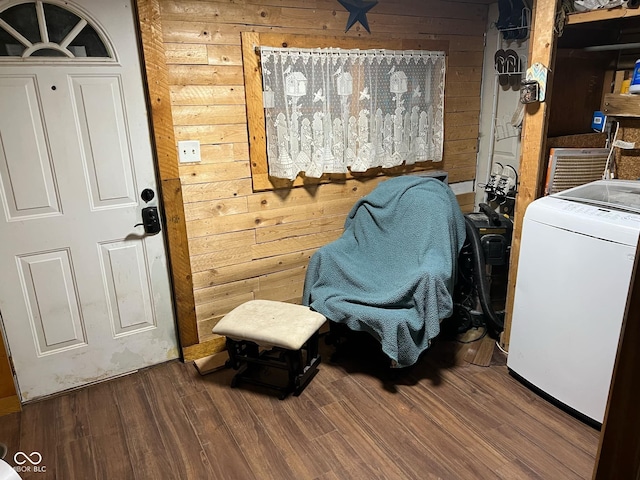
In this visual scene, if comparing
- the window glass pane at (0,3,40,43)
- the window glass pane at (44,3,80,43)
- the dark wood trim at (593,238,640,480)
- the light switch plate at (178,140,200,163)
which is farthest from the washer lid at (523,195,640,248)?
the window glass pane at (0,3,40,43)

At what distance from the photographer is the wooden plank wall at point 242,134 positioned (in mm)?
2330

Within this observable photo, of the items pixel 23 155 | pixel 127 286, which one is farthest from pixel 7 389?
pixel 23 155

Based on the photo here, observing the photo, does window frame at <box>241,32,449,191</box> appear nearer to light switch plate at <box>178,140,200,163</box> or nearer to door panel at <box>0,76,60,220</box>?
light switch plate at <box>178,140,200,163</box>

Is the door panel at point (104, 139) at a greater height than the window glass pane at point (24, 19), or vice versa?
the window glass pane at point (24, 19)

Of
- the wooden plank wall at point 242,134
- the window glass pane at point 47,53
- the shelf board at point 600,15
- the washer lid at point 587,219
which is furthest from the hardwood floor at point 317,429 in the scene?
the shelf board at point 600,15

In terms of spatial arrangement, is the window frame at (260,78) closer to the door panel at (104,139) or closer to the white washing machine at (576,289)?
the door panel at (104,139)

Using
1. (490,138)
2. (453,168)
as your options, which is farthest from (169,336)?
(490,138)

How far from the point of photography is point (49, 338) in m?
Answer: 2.31

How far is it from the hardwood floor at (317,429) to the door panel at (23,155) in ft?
3.43

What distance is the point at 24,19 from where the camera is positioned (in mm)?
1963

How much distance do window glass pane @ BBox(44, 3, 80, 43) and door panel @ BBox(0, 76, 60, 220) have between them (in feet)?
0.74

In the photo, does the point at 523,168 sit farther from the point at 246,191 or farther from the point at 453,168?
the point at 246,191

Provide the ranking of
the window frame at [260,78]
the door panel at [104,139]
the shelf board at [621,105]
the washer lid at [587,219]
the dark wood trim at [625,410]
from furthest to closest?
1. the window frame at [260,78]
2. the shelf board at [621,105]
3. the door panel at [104,139]
4. the washer lid at [587,219]
5. the dark wood trim at [625,410]

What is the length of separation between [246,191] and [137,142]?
646 mm
